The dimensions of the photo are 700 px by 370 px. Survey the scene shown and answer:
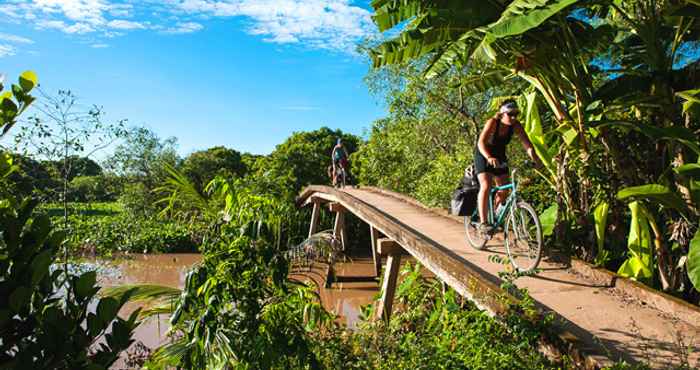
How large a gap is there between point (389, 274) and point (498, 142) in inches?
127

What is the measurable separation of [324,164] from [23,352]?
29518mm

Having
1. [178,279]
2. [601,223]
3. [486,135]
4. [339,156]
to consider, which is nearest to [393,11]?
[486,135]

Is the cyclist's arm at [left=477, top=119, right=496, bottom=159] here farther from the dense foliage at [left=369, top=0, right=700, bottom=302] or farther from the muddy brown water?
the muddy brown water

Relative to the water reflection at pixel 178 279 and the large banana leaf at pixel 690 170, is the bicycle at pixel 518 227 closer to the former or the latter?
the large banana leaf at pixel 690 170

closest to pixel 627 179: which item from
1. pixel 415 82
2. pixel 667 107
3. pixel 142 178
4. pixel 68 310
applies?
pixel 667 107

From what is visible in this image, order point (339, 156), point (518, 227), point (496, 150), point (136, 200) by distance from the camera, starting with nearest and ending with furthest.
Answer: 1. point (518, 227)
2. point (496, 150)
3. point (339, 156)
4. point (136, 200)

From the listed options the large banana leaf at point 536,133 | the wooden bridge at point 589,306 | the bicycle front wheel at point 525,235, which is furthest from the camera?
the large banana leaf at point 536,133

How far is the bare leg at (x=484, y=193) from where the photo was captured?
5.35m

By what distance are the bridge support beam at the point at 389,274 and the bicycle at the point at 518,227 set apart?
2147 mm

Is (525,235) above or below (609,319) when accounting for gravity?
above

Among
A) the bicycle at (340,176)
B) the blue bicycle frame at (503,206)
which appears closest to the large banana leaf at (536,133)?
the blue bicycle frame at (503,206)

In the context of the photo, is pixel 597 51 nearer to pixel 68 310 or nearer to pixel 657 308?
pixel 657 308

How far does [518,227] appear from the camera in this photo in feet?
16.4

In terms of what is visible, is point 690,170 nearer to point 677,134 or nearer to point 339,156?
point 677,134
